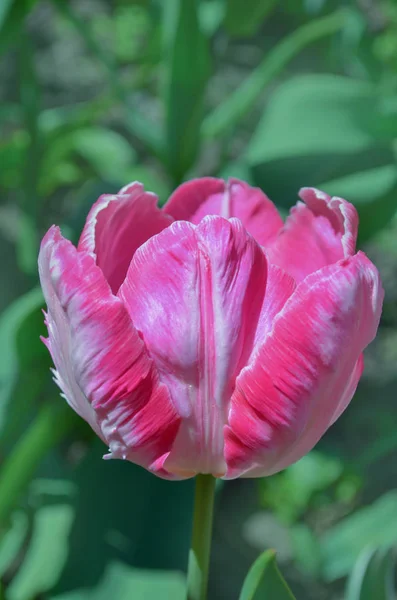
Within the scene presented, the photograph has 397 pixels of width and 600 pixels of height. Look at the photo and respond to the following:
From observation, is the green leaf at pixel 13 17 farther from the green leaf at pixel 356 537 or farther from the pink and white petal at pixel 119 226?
the green leaf at pixel 356 537

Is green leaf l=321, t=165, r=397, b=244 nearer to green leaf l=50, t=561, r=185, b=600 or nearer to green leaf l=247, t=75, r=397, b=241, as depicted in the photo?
green leaf l=247, t=75, r=397, b=241

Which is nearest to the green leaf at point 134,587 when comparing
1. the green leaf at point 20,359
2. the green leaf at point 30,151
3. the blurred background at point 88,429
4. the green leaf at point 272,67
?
the blurred background at point 88,429

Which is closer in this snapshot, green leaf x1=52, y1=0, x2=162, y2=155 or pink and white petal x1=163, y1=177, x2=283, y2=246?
pink and white petal x1=163, y1=177, x2=283, y2=246

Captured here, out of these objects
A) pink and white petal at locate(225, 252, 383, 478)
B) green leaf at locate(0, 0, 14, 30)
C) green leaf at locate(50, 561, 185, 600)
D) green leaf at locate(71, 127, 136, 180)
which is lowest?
green leaf at locate(50, 561, 185, 600)

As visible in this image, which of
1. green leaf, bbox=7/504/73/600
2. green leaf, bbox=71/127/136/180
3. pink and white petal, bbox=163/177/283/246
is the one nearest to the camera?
pink and white petal, bbox=163/177/283/246

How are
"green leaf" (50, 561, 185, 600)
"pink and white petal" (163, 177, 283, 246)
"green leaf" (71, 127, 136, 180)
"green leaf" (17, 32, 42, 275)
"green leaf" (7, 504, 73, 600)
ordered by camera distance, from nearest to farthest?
1. "pink and white petal" (163, 177, 283, 246)
2. "green leaf" (50, 561, 185, 600)
3. "green leaf" (7, 504, 73, 600)
4. "green leaf" (17, 32, 42, 275)
5. "green leaf" (71, 127, 136, 180)

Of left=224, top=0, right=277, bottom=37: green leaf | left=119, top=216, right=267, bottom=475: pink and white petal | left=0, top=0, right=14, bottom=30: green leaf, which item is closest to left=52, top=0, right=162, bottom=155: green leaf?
left=224, top=0, right=277, bottom=37: green leaf

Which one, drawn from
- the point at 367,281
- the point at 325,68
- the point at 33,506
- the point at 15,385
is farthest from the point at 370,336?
the point at 325,68

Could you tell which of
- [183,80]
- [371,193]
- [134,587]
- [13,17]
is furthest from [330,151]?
[134,587]
